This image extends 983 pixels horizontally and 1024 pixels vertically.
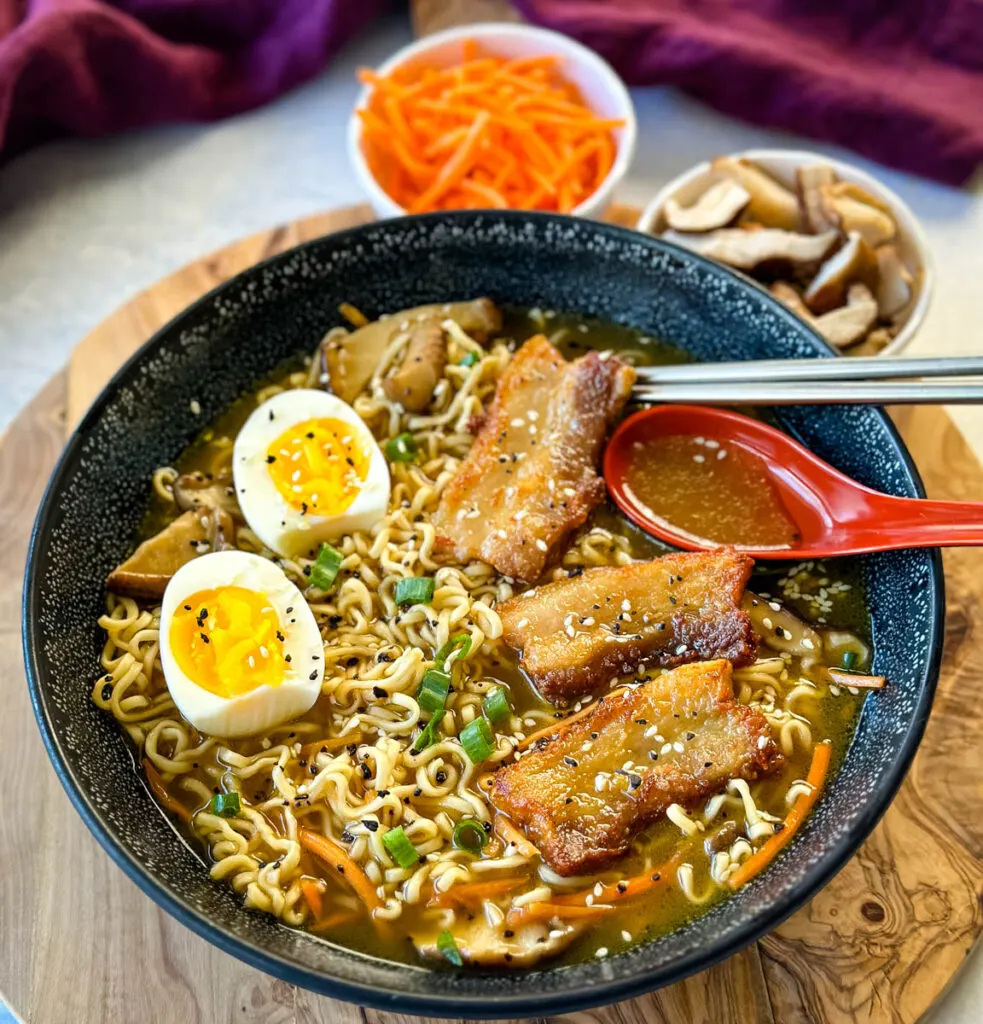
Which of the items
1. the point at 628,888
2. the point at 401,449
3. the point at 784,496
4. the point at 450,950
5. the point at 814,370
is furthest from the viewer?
the point at 401,449

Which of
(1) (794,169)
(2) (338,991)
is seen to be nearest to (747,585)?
(2) (338,991)

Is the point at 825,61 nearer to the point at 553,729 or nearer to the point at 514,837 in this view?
the point at 553,729

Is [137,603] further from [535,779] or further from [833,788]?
[833,788]

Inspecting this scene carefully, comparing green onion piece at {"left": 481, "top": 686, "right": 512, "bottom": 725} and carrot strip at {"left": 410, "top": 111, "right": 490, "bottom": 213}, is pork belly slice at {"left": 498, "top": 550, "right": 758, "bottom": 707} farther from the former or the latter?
carrot strip at {"left": 410, "top": 111, "right": 490, "bottom": 213}

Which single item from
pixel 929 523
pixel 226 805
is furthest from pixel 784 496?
pixel 226 805

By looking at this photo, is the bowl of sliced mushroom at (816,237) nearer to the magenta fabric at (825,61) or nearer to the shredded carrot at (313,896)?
the magenta fabric at (825,61)

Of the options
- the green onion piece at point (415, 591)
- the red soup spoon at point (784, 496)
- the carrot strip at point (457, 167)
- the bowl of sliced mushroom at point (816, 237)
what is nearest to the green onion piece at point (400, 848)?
the green onion piece at point (415, 591)
